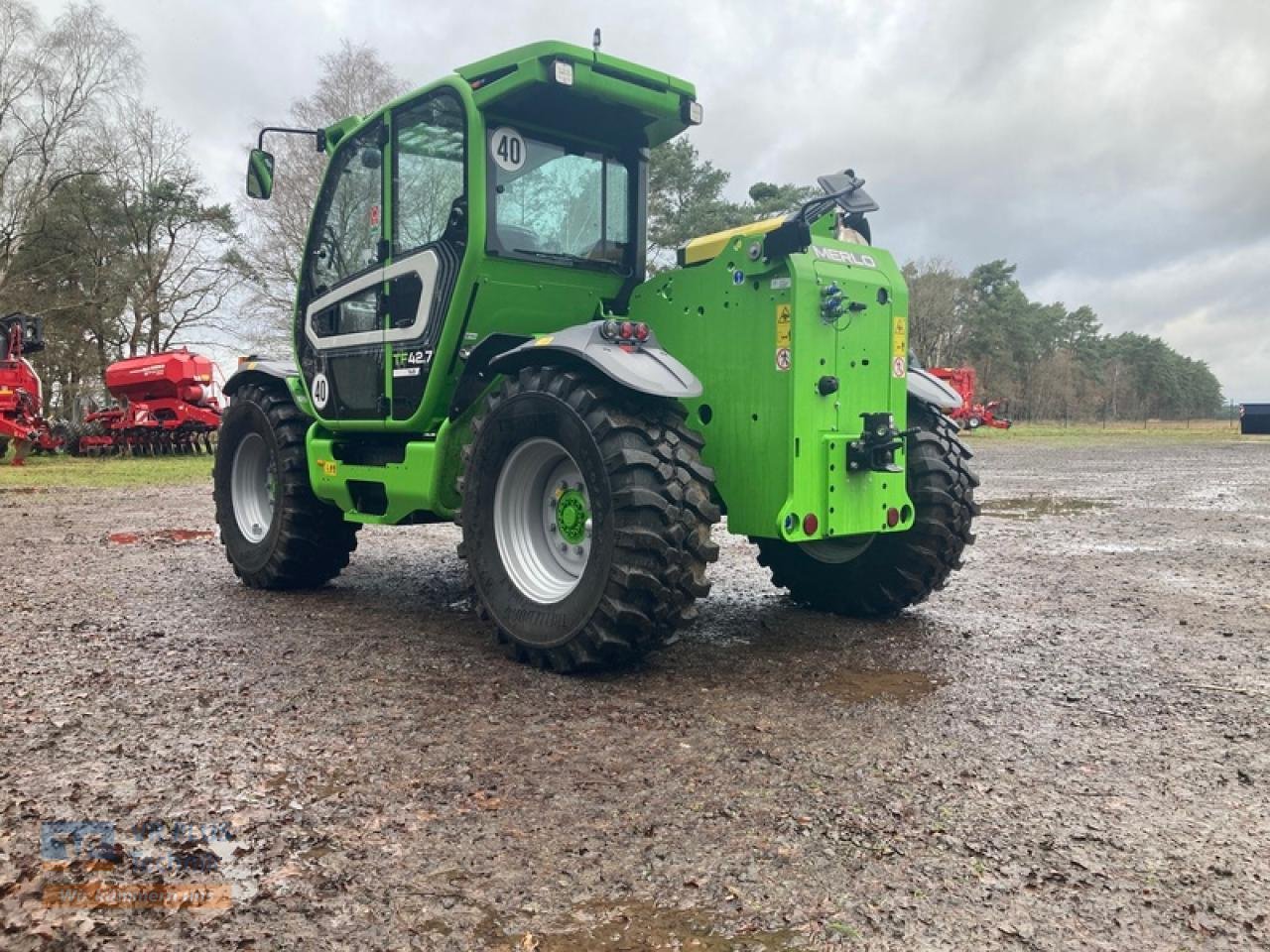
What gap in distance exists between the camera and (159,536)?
8.98 metres

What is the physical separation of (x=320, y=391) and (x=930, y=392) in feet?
12.2

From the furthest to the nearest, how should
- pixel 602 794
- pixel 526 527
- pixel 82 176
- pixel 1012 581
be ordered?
pixel 82 176
pixel 1012 581
pixel 526 527
pixel 602 794

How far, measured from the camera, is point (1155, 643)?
483 centimetres

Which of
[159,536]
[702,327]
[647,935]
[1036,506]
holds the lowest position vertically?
[647,935]

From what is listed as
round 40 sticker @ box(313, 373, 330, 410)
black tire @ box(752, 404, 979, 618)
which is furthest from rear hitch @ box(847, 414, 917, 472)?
round 40 sticker @ box(313, 373, 330, 410)

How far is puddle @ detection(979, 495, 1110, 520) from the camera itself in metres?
11.0

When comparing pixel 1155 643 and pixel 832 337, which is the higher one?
pixel 832 337

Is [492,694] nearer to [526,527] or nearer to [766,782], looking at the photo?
[526,527]

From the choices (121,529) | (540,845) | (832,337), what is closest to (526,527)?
(832,337)

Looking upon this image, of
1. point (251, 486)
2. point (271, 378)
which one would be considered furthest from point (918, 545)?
point (251, 486)

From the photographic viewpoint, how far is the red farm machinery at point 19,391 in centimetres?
1975

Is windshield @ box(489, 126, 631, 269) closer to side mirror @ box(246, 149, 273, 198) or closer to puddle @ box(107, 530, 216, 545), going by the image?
side mirror @ box(246, 149, 273, 198)

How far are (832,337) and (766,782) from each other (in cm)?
225

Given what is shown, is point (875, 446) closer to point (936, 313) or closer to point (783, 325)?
point (783, 325)
